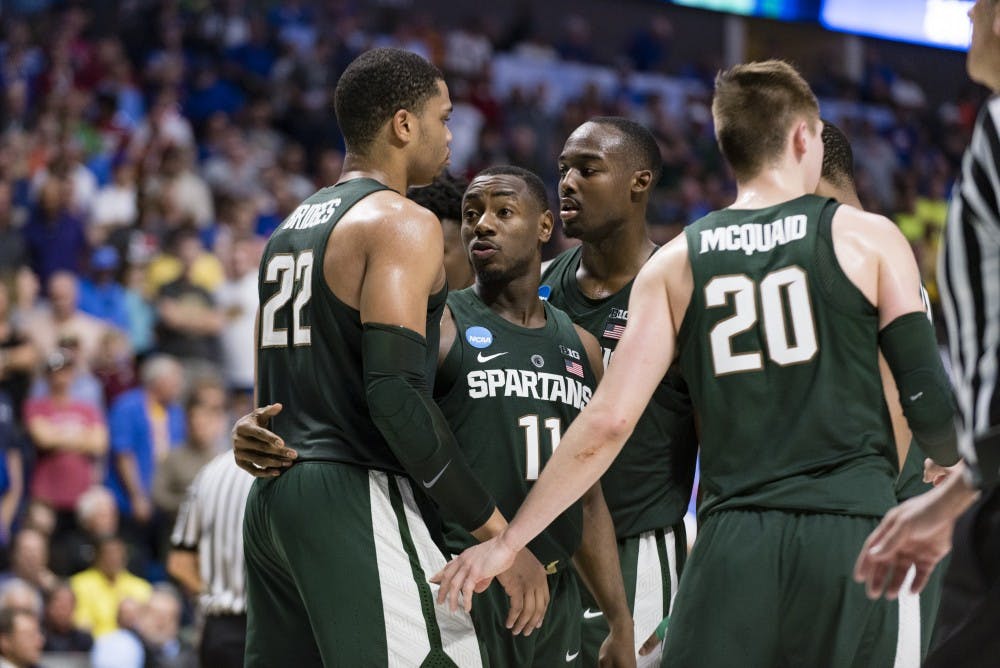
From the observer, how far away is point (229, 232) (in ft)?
37.1

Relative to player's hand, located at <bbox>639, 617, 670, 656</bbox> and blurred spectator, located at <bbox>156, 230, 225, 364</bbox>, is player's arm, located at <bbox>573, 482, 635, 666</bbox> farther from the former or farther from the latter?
blurred spectator, located at <bbox>156, 230, 225, 364</bbox>

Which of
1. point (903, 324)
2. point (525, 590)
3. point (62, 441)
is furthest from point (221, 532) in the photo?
point (903, 324)

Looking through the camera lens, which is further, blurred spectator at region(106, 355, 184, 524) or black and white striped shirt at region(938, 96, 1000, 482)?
blurred spectator at region(106, 355, 184, 524)

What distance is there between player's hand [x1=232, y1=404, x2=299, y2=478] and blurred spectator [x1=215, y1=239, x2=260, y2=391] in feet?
20.5

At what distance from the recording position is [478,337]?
4398 mm

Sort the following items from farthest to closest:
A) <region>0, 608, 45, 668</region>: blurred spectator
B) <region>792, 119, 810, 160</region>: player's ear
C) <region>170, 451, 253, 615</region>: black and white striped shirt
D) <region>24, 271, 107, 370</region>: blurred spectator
Result: 1. <region>24, 271, 107, 370</region>: blurred spectator
2. <region>0, 608, 45, 668</region>: blurred spectator
3. <region>170, 451, 253, 615</region>: black and white striped shirt
4. <region>792, 119, 810, 160</region>: player's ear

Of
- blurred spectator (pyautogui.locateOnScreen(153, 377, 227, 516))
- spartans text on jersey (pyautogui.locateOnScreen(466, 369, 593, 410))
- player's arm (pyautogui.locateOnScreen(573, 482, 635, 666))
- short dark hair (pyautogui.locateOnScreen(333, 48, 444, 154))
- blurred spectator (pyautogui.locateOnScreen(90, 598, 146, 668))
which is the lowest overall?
blurred spectator (pyautogui.locateOnScreen(90, 598, 146, 668))

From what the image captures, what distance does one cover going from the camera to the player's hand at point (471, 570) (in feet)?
12.1

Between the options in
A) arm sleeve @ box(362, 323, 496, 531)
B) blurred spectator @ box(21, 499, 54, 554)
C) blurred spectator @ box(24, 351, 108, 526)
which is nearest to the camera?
arm sleeve @ box(362, 323, 496, 531)

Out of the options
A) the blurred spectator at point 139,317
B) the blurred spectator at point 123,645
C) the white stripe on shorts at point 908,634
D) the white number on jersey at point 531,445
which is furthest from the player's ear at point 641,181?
the blurred spectator at point 139,317

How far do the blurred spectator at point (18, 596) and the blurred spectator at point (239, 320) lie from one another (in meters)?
2.37

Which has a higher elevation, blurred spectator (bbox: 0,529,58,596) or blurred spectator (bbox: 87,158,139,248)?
blurred spectator (bbox: 87,158,139,248)

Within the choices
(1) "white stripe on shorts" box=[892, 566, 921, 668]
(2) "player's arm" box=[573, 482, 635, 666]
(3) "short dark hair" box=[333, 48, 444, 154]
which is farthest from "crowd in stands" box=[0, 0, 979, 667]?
(1) "white stripe on shorts" box=[892, 566, 921, 668]

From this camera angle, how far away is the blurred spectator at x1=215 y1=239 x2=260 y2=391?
1027 centimetres
